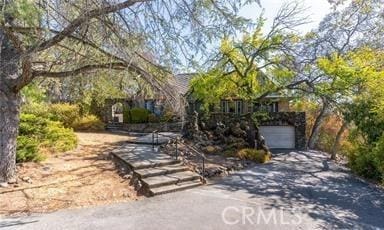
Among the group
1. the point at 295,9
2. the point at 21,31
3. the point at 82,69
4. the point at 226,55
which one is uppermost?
the point at 295,9

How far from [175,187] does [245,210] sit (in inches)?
102

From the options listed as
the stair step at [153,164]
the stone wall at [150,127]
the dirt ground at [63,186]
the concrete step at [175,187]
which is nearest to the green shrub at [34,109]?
→ the dirt ground at [63,186]

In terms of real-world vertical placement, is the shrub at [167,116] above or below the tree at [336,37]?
below

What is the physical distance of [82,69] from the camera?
30.1 ft

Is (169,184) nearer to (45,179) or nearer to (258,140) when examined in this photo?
(45,179)

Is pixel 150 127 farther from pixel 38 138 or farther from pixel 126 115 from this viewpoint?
pixel 38 138

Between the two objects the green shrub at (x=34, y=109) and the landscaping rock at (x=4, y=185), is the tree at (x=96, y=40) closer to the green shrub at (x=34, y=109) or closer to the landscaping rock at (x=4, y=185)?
the landscaping rock at (x=4, y=185)

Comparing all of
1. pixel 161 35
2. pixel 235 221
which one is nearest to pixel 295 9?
pixel 161 35

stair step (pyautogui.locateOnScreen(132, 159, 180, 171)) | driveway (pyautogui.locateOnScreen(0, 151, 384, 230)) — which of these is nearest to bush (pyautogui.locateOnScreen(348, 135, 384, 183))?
driveway (pyautogui.locateOnScreen(0, 151, 384, 230))

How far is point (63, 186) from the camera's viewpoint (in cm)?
962

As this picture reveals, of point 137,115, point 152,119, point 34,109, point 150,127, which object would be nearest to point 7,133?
point 34,109

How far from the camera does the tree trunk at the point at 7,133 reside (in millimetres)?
9414

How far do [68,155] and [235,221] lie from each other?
8.31 metres

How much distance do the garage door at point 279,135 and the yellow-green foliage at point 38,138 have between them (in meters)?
13.5
